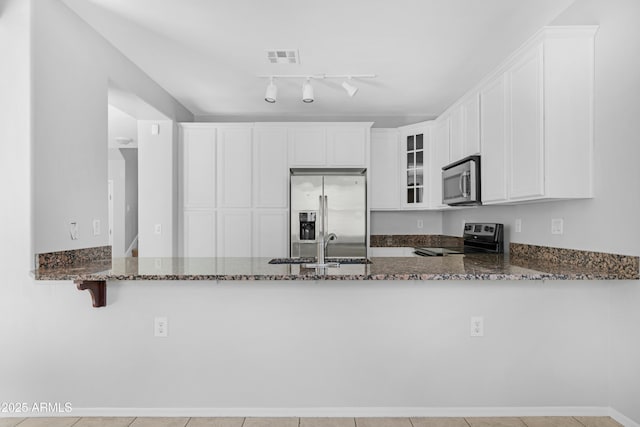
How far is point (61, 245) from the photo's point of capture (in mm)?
2490

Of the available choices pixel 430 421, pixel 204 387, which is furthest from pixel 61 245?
pixel 430 421

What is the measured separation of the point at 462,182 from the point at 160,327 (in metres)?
2.60

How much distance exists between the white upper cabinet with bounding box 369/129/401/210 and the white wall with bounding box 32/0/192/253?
2.89 metres

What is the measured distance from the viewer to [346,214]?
4492 millimetres

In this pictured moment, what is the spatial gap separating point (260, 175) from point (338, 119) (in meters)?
1.27

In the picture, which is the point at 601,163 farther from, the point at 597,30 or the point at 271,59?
the point at 271,59

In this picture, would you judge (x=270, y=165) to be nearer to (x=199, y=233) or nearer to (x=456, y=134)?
(x=199, y=233)

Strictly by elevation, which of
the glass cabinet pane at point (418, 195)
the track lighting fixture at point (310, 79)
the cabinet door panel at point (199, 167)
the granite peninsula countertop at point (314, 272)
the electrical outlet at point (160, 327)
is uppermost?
the track lighting fixture at point (310, 79)

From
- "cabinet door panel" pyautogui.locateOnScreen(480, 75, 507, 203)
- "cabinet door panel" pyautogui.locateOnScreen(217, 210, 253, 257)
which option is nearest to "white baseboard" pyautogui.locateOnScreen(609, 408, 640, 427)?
"cabinet door panel" pyautogui.locateOnScreen(480, 75, 507, 203)

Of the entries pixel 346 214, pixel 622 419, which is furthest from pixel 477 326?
pixel 346 214

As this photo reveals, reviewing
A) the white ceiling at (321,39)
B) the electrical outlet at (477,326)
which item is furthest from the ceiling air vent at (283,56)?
the electrical outlet at (477,326)

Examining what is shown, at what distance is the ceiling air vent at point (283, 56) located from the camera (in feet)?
10.4

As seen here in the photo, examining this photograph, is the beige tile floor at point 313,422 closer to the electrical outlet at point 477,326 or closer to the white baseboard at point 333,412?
the white baseboard at point 333,412

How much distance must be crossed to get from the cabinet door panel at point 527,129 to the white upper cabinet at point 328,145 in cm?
211
